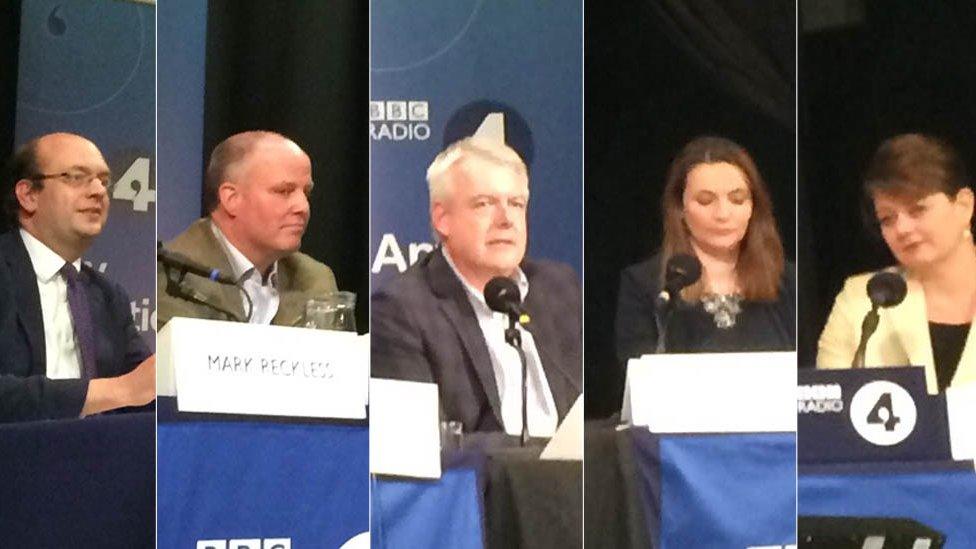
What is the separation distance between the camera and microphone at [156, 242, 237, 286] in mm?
4590

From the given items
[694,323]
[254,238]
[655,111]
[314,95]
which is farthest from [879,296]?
[254,238]

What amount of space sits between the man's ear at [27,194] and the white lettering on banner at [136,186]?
0.24 metres

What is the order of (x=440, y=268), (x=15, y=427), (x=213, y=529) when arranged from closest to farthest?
(x=15, y=427) → (x=213, y=529) → (x=440, y=268)

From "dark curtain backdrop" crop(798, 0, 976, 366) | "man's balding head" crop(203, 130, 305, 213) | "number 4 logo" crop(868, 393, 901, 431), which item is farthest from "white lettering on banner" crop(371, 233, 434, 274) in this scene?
"number 4 logo" crop(868, 393, 901, 431)

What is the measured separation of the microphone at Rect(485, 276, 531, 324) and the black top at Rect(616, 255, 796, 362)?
1.20ft

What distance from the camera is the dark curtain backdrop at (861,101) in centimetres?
532

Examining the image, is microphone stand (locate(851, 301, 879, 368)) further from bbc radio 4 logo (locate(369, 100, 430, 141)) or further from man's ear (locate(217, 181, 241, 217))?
man's ear (locate(217, 181, 241, 217))

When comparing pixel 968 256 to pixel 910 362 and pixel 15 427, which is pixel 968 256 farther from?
pixel 15 427

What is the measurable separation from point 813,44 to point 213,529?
2.75m

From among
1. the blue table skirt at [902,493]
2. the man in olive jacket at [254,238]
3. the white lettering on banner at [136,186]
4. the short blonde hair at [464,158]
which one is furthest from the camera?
the blue table skirt at [902,493]

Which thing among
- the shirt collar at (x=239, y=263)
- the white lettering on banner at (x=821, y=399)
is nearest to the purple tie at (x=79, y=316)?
the shirt collar at (x=239, y=263)

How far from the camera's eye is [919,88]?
5.34 meters

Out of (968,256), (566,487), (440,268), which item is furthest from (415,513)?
(968,256)

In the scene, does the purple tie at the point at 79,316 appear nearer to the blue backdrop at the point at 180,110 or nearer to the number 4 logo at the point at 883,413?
the blue backdrop at the point at 180,110
